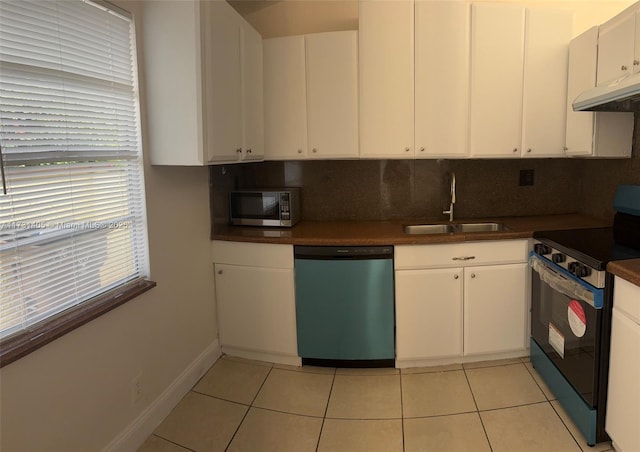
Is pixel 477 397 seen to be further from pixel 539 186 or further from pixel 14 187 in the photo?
pixel 14 187

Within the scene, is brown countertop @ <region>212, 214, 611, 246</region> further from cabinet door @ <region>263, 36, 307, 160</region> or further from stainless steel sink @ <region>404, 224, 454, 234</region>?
cabinet door @ <region>263, 36, 307, 160</region>

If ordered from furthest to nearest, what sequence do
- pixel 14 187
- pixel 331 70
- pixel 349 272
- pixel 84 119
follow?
pixel 331 70 < pixel 349 272 < pixel 84 119 < pixel 14 187

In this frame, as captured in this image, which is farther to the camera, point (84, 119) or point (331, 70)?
point (331, 70)

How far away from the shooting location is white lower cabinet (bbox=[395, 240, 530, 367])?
101 inches

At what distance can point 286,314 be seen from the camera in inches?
106

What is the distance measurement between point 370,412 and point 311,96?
2.01 meters

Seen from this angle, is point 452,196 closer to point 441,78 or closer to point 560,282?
point 441,78

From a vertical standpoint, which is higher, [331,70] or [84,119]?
[331,70]

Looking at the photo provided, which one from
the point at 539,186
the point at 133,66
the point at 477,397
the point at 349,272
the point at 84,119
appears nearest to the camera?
the point at 84,119

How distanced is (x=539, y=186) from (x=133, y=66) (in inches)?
113

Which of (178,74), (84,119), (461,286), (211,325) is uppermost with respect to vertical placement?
(178,74)

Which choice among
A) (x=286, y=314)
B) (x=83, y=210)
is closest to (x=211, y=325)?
(x=286, y=314)

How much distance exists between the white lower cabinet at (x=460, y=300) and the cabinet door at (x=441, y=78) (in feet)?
2.28

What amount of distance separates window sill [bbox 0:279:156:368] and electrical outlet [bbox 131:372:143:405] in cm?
42
